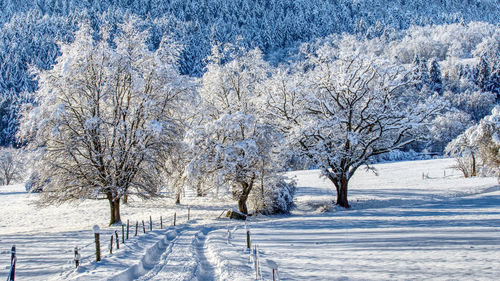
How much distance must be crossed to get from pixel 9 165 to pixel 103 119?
86.3 m

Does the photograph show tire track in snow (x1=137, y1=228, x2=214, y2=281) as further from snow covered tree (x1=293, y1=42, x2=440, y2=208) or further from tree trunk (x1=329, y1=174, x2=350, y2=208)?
tree trunk (x1=329, y1=174, x2=350, y2=208)

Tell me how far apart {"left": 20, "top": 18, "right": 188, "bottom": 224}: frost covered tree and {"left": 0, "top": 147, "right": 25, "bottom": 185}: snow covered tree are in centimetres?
7787

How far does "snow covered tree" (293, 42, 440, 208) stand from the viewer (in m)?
25.9

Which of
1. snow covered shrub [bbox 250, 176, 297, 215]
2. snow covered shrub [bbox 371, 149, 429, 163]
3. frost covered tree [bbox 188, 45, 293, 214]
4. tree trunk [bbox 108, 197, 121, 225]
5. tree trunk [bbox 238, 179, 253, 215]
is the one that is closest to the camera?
tree trunk [bbox 108, 197, 121, 225]

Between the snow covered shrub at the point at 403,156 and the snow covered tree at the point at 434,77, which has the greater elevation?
the snow covered tree at the point at 434,77

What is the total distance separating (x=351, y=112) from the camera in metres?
26.6

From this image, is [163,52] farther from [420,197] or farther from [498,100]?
[498,100]

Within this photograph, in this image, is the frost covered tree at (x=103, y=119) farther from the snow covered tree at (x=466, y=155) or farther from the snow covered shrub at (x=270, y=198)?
the snow covered tree at (x=466, y=155)

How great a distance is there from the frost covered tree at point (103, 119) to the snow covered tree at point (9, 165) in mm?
77866

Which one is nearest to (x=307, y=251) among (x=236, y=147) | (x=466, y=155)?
(x=236, y=147)

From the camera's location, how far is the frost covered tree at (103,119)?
68.0 ft

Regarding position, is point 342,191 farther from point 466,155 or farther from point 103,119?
point 466,155

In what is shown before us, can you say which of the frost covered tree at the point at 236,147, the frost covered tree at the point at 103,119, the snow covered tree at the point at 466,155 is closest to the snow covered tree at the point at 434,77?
the snow covered tree at the point at 466,155

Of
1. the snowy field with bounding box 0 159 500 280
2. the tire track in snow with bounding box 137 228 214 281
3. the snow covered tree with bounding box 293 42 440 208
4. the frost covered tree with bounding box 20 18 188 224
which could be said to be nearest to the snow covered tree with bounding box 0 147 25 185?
the frost covered tree with bounding box 20 18 188 224
